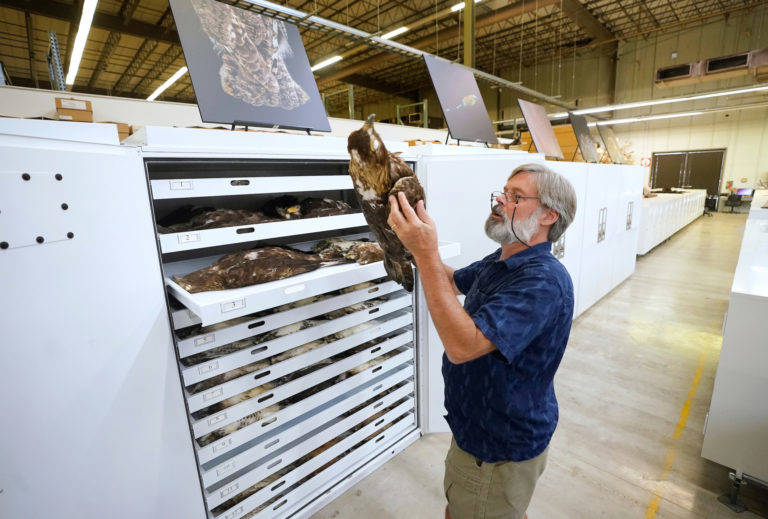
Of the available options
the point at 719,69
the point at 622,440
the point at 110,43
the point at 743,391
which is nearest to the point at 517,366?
the point at 743,391

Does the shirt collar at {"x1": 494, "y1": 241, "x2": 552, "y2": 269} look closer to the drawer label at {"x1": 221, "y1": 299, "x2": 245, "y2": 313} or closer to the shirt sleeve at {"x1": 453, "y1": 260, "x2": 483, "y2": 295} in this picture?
the shirt sleeve at {"x1": 453, "y1": 260, "x2": 483, "y2": 295}

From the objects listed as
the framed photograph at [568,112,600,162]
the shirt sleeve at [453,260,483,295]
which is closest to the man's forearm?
the shirt sleeve at [453,260,483,295]

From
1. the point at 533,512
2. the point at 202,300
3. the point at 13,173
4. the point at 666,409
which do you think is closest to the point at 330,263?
the point at 202,300

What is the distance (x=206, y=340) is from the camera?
130cm

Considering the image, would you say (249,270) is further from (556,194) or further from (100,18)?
(100,18)

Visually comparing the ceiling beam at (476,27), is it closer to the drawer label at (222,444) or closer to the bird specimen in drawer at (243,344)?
the bird specimen in drawer at (243,344)

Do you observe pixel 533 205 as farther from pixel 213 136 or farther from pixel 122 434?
pixel 122 434

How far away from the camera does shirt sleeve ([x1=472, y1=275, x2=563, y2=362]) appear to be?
3.13ft

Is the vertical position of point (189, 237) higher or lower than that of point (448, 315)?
Result: higher

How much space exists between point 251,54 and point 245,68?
9cm

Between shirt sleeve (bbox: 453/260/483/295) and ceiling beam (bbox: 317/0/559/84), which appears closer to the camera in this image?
shirt sleeve (bbox: 453/260/483/295)

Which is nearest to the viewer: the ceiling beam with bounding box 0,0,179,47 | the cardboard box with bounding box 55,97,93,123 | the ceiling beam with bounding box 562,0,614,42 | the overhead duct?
the cardboard box with bounding box 55,97,93,123

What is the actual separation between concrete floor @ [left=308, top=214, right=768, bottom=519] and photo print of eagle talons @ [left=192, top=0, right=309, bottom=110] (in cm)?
202

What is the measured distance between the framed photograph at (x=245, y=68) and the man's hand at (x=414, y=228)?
88 centimetres
